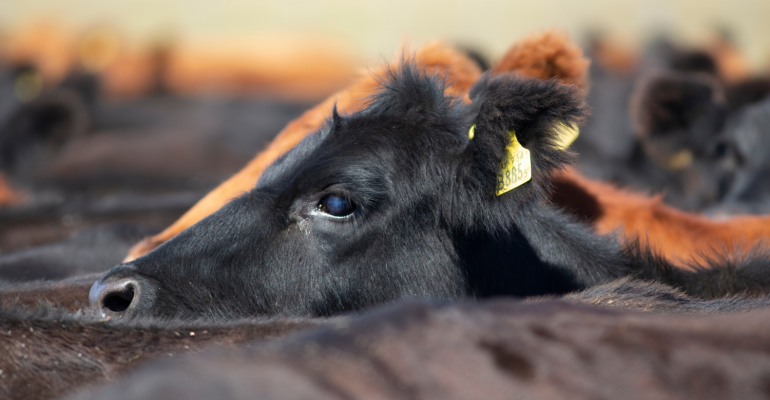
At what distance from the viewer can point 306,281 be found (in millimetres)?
2104

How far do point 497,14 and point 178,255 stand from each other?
1467 cm

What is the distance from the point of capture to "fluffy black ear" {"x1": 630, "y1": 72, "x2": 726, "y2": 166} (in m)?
5.03

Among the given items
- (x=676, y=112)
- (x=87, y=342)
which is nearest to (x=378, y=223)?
(x=87, y=342)

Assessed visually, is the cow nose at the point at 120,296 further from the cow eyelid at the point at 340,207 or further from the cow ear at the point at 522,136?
the cow ear at the point at 522,136

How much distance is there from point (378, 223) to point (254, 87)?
565 inches

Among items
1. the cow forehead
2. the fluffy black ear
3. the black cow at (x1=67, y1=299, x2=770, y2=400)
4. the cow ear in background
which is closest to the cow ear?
the cow forehead

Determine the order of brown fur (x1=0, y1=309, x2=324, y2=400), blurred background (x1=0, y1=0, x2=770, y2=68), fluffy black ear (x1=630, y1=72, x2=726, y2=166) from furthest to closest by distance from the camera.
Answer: blurred background (x1=0, y1=0, x2=770, y2=68)
fluffy black ear (x1=630, y1=72, x2=726, y2=166)
brown fur (x1=0, y1=309, x2=324, y2=400)

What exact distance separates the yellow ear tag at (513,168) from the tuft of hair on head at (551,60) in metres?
1.12

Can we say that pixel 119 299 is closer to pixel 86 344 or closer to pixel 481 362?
Result: pixel 86 344

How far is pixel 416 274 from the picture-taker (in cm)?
213

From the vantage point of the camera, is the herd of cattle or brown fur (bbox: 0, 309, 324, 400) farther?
brown fur (bbox: 0, 309, 324, 400)

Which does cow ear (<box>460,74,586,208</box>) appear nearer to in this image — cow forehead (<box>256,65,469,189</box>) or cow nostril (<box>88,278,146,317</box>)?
cow forehead (<box>256,65,469,189</box>)

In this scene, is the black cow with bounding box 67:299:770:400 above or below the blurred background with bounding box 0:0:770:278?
below

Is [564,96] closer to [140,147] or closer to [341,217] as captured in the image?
[341,217]
